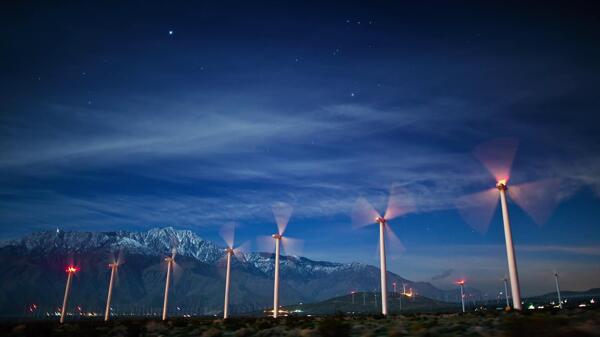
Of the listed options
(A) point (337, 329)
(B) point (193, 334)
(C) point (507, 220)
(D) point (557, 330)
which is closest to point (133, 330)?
(B) point (193, 334)

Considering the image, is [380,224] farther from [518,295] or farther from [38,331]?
[38,331]

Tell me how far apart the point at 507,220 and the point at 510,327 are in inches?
1959

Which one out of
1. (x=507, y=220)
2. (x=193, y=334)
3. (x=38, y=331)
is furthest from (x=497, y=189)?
(x=38, y=331)

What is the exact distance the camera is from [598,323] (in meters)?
13.6

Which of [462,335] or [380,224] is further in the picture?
[380,224]

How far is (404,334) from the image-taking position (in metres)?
15.8

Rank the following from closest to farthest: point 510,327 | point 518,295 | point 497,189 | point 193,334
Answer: point 510,327 < point 193,334 < point 518,295 < point 497,189

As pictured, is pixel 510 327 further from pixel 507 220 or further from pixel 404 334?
pixel 507 220

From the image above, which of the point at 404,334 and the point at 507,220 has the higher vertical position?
the point at 507,220

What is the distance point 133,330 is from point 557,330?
20.7m

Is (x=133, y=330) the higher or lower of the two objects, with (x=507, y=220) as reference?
lower

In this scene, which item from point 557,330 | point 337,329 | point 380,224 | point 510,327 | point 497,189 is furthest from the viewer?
point 380,224

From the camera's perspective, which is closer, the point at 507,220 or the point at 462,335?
the point at 462,335

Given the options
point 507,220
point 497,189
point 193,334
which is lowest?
point 193,334
